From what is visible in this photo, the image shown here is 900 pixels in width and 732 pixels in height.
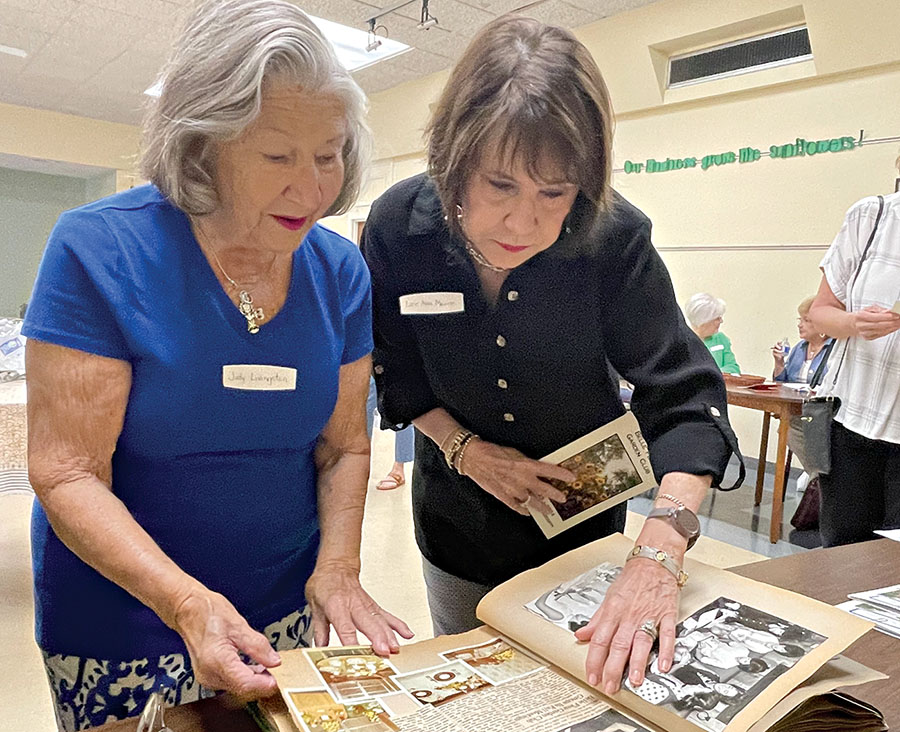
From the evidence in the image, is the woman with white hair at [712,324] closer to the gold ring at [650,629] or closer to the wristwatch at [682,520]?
the wristwatch at [682,520]

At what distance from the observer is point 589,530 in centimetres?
129

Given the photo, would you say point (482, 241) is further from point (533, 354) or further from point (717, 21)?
point (717, 21)

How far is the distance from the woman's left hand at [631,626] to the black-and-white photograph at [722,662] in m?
0.01

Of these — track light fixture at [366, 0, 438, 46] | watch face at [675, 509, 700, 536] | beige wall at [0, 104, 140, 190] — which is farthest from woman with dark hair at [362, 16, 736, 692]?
beige wall at [0, 104, 140, 190]

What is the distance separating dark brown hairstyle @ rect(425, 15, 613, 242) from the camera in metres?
0.95

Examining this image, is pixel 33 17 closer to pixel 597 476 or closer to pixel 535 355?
pixel 535 355

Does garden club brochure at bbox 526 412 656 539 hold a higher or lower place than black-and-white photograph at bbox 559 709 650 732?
higher

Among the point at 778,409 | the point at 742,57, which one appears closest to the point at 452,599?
the point at 778,409

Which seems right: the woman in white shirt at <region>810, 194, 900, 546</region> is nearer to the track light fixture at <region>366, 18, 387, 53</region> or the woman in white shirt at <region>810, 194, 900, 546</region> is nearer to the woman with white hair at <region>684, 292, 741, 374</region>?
the woman with white hair at <region>684, 292, 741, 374</region>

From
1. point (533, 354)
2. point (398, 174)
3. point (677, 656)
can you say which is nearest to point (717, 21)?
point (398, 174)

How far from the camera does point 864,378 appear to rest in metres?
2.01

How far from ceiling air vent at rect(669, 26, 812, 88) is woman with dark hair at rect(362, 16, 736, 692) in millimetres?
4868

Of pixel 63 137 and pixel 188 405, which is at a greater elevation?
pixel 63 137

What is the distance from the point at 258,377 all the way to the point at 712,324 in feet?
16.2
